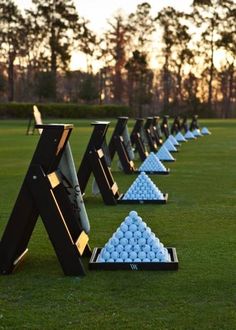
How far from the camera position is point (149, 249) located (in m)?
6.26

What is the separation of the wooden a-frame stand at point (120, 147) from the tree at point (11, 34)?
217 feet

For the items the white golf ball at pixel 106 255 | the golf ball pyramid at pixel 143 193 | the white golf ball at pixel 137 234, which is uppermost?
the white golf ball at pixel 137 234

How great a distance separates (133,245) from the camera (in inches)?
246

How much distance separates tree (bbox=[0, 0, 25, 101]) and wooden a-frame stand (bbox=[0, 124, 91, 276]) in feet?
246

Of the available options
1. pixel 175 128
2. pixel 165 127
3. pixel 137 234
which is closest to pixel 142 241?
pixel 137 234

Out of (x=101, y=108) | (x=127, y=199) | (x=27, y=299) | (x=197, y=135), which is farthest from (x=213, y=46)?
(x=27, y=299)

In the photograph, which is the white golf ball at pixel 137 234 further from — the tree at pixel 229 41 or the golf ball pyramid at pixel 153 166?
the tree at pixel 229 41

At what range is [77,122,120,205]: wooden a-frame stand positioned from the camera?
10.0 meters

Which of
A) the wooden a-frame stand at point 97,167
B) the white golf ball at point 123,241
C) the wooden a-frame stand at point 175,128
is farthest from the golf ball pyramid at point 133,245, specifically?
the wooden a-frame stand at point 175,128

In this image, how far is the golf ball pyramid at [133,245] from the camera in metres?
6.20

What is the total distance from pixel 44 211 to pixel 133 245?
89cm

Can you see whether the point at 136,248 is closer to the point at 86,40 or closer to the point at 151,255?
the point at 151,255

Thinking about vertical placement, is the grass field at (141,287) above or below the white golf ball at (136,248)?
below

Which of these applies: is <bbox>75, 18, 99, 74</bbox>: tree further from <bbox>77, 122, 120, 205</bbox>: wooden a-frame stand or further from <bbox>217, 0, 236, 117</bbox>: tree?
<bbox>77, 122, 120, 205</bbox>: wooden a-frame stand
